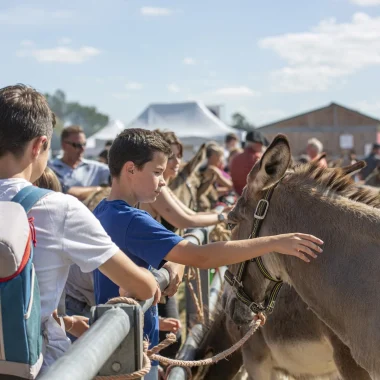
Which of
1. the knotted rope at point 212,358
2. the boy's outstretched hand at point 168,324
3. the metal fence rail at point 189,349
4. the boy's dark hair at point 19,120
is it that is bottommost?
the metal fence rail at point 189,349

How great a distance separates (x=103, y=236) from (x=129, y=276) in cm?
18

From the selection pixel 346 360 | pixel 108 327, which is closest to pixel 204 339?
pixel 346 360

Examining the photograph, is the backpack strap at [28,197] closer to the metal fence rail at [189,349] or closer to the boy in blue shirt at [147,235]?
the boy in blue shirt at [147,235]

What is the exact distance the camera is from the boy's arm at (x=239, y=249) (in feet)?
8.20

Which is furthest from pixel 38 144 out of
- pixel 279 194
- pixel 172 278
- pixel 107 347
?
pixel 279 194

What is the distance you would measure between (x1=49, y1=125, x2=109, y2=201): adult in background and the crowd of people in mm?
3273

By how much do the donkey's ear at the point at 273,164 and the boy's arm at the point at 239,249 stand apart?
1.50ft

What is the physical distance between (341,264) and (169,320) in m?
1.17

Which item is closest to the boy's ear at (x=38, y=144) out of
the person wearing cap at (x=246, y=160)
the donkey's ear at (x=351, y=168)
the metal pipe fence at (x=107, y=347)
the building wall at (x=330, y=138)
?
the metal pipe fence at (x=107, y=347)

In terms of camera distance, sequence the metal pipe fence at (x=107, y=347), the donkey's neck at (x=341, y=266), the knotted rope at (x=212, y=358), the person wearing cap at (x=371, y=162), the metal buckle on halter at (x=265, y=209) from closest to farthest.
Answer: the metal pipe fence at (x=107, y=347) < the knotted rope at (x=212, y=358) < the donkey's neck at (x=341, y=266) < the metal buckle on halter at (x=265, y=209) < the person wearing cap at (x=371, y=162)

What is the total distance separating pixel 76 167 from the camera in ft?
25.0

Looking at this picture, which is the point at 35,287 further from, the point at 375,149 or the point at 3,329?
the point at 375,149

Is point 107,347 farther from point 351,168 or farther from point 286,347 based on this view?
point 286,347

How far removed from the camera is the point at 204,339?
161 inches
